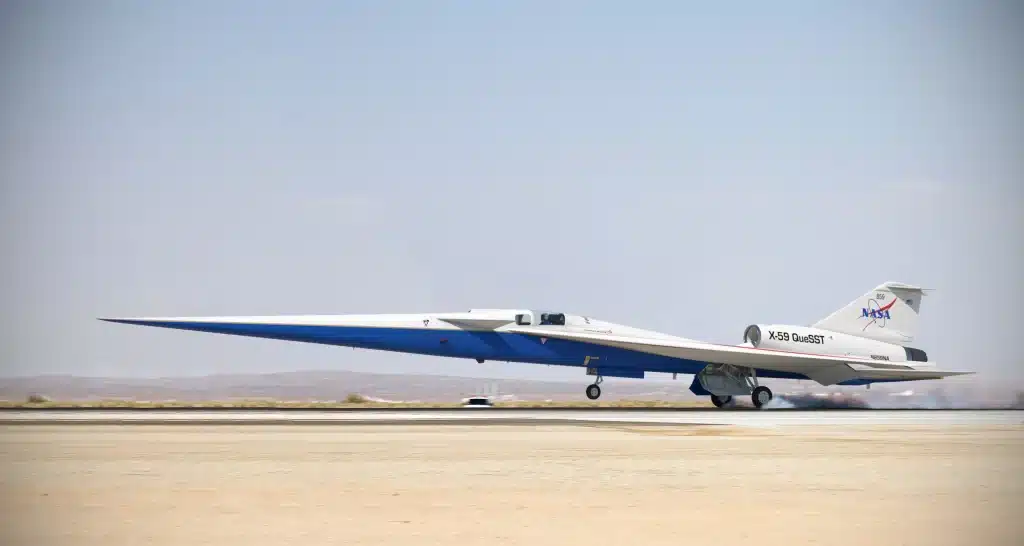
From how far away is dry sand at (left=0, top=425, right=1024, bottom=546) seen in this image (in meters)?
13.0

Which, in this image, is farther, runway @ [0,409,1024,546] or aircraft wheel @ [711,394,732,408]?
aircraft wheel @ [711,394,732,408]

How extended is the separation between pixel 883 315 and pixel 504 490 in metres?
36.4

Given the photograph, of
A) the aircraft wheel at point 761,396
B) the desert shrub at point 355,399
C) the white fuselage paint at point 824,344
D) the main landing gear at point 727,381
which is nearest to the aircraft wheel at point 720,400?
the main landing gear at point 727,381

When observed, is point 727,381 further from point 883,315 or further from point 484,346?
point 484,346

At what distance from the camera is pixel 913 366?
46.8m

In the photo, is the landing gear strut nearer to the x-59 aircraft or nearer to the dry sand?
the x-59 aircraft

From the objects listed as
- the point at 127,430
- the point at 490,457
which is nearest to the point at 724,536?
the point at 490,457

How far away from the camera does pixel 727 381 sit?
45781mm

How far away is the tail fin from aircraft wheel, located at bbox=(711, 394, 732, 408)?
569 centimetres

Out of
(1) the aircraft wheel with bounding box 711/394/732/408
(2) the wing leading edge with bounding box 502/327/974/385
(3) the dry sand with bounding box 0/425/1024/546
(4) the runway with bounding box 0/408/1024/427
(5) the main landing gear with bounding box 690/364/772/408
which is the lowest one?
(3) the dry sand with bounding box 0/425/1024/546

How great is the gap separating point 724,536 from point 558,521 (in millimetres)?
2128

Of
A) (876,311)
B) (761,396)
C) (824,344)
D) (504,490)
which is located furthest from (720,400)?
(504,490)

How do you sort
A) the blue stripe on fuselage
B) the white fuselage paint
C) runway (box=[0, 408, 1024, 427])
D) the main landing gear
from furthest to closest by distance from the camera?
the white fuselage paint < the main landing gear < the blue stripe on fuselage < runway (box=[0, 408, 1024, 427])

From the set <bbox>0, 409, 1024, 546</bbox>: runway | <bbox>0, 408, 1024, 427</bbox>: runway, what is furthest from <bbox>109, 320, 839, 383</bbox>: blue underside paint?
<bbox>0, 409, 1024, 546</bbox>: runway
